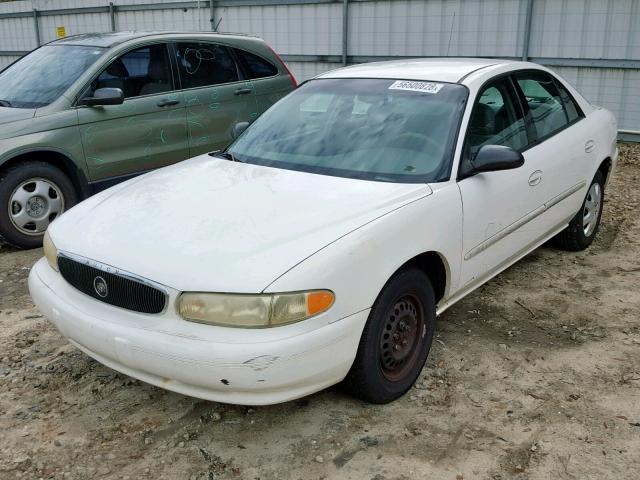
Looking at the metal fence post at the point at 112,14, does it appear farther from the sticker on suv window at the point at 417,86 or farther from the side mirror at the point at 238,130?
the sticker on suv window at the point at 417,86

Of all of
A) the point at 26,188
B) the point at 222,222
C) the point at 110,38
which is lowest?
the point at 26,188

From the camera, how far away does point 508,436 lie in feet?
9.54

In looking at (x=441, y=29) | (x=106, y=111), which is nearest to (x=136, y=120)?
(x=106, y=111)

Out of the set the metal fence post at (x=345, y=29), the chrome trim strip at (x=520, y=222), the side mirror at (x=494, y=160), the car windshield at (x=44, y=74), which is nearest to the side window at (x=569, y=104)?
the chrome trim strip at (x=520, y=222)

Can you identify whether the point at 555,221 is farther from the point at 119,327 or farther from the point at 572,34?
the point at 572,34

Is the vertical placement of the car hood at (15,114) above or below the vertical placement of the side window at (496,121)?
below

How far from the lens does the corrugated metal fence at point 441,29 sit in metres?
8.99

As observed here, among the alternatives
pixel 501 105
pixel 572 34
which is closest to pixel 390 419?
pixel 501 105

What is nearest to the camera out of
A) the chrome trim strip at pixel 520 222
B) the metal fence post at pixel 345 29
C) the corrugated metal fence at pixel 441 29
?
the chrome trim strip at pixel 520 222

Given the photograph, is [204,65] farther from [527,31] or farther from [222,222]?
[527,31]

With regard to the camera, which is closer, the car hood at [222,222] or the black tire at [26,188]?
the car hood at [222,222]

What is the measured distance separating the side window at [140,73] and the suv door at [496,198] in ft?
11.2

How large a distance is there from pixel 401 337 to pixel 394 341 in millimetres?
64

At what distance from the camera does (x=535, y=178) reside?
4.04 metres
